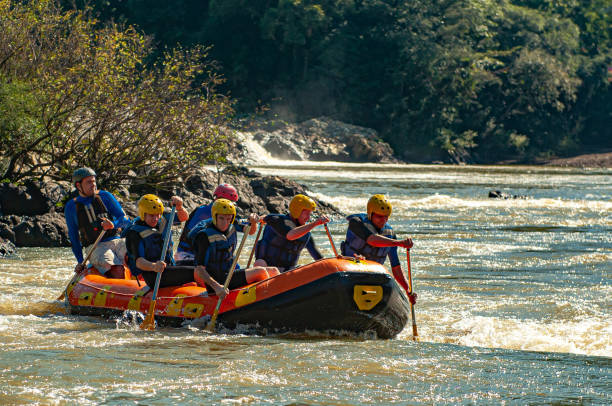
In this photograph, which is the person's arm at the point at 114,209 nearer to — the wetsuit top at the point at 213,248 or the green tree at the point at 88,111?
the wetsuit top at the point at 213,248


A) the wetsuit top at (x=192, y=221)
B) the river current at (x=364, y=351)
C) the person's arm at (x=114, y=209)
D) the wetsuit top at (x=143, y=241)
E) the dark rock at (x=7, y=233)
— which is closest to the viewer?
the river current at (x=364, y=351)

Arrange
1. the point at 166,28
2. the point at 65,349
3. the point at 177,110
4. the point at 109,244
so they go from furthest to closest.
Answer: the point at 166,28, the point at 177,110, the point at 109,244, the point at 65,349

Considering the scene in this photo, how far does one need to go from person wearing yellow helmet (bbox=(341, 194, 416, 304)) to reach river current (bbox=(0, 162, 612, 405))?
81 centimetres

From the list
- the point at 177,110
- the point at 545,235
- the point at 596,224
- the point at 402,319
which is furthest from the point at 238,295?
the point at 596,224

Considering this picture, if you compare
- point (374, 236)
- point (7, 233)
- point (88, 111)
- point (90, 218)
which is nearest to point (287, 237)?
point (374, 236)

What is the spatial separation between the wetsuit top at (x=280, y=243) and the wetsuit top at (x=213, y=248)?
568 millimetres

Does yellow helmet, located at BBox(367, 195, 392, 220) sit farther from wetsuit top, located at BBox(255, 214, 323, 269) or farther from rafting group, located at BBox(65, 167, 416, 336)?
wetsuit top, located at BBox(255, 214, 323, 269)

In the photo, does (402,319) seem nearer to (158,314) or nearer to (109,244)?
(158,314)

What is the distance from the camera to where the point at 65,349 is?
8.08m

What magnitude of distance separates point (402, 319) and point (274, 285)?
4.37 ft

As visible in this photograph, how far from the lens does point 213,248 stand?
898 centimetres

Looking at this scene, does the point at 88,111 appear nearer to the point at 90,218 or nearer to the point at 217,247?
the point at 90,218

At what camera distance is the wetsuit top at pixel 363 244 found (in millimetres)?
9305

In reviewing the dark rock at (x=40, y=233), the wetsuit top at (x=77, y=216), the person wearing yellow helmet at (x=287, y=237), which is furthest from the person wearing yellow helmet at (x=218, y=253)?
the dark rock at (x=40, y=233)
